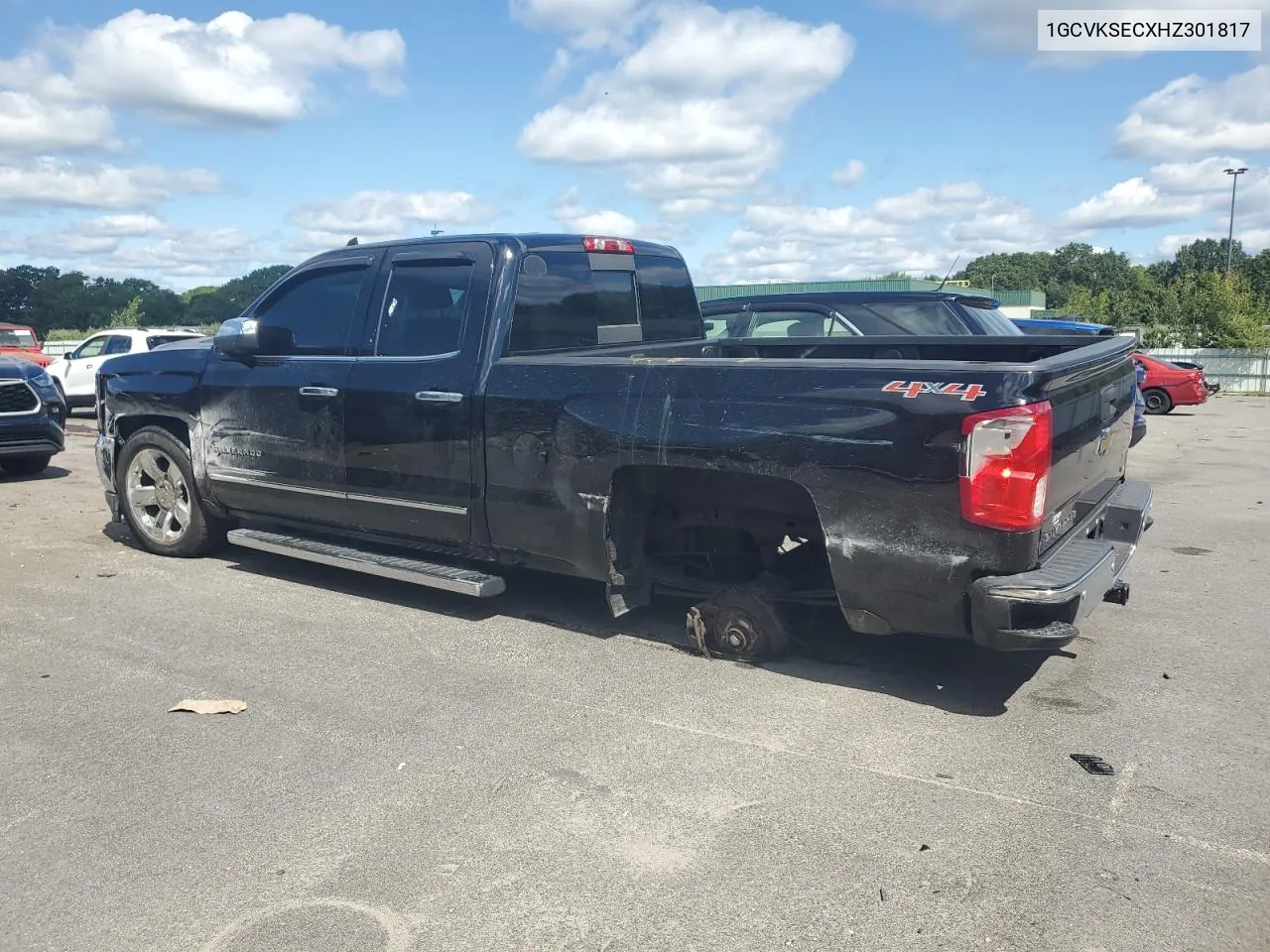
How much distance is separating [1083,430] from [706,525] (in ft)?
5.70

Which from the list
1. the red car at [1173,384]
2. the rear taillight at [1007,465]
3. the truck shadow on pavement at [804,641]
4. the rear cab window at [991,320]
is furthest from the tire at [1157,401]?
the rear taillight at [1007,465]

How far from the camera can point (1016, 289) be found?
58.1 m

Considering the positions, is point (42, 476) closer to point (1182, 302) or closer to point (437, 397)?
point (437, 397)

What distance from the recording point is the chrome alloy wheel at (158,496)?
7.01m

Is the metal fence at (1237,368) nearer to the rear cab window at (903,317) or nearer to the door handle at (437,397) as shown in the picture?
the rear cab window at (903,317)

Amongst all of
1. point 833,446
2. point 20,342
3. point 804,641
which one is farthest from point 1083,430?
point 20,342

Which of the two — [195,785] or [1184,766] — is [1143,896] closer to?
[1184,766]

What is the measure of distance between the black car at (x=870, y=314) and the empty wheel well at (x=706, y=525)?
4.04 m

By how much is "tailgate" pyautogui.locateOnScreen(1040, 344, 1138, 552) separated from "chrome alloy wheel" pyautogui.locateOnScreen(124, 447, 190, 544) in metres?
5.41

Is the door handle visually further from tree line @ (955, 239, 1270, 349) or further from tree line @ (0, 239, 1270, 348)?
tree line @ (955, 239, 1270, 349)

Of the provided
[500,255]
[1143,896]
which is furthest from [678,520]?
[1143,896]

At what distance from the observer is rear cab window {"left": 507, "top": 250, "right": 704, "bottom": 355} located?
18.1 ft

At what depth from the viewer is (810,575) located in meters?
5.05

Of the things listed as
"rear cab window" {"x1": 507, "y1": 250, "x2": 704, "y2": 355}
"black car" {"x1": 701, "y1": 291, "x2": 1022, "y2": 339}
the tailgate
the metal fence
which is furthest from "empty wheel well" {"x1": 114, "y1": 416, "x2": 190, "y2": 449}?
the metal fence
